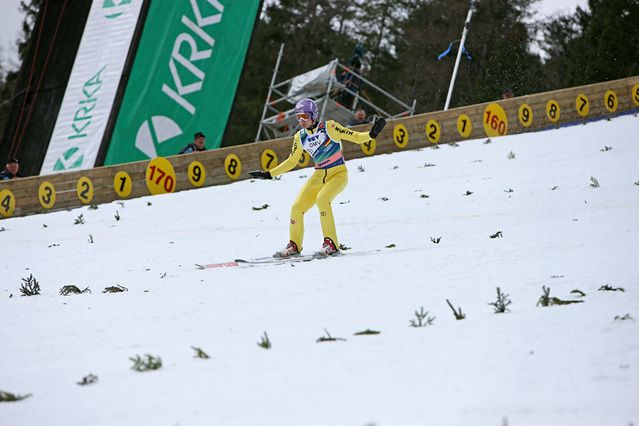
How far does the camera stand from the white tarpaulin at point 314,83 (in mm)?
21578

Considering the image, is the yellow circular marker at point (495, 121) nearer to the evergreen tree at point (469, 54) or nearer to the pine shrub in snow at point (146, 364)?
the evergreen tree at point (469, 54)

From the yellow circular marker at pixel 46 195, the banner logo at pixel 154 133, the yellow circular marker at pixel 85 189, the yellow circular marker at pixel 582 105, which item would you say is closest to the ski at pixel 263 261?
the yellow circular marker at pixel 85 189

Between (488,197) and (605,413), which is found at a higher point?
(488,197)

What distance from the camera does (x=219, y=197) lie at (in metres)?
12.6

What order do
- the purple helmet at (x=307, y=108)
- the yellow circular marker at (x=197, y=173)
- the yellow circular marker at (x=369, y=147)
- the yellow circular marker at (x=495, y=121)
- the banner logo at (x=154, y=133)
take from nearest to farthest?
1. the purple helmet at (x=307, y=108)
2. the yellow circular marker at (x=197, y=173)
3. the yellow circular marker at (x=369, y=147)
4. the yellow circular marker at (x=495, y=121)
5. the banner logo at (x=154, y=133)

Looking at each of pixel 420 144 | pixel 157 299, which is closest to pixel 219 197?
pixel 420 144

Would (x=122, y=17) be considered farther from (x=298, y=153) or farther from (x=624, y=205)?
(x=624, y=205)

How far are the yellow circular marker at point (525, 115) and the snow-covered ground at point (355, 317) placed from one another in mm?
5770

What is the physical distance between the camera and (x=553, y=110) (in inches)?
655

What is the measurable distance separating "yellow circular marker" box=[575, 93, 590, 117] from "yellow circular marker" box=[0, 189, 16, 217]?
13.5m

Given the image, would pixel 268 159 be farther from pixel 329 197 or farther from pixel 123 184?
pixel 329 197

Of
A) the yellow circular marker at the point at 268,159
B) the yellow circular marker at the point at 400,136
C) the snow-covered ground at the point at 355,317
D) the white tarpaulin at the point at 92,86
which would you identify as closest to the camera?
the snow-covered ground at the point at 355,317

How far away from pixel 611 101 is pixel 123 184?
40.8 feet

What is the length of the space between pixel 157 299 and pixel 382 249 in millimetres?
2797
